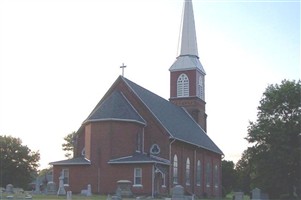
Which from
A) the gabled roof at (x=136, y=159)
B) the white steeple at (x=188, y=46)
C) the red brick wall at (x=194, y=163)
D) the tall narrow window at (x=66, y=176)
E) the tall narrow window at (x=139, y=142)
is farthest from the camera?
the white steeple at (x=188, y=46)

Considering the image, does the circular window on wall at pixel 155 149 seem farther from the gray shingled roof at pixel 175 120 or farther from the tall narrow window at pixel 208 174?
the tall narrow window at pixel 208 174

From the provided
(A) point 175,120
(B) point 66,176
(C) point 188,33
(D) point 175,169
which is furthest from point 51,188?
(C) point 188,33

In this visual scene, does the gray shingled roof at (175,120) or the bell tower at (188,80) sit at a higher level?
the bell tower at (188,80)

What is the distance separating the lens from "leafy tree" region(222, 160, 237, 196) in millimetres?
88438

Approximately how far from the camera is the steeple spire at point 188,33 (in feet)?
217

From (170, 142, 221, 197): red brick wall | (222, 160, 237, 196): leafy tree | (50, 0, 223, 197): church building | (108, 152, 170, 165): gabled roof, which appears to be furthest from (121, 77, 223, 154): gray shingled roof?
(222, 160, 237, 196): leafy tree

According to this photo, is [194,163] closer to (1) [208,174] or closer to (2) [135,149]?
(1) [208,174]

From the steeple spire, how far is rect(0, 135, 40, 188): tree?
1144 inches

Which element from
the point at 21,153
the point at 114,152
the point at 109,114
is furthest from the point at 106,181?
the point at 21,153

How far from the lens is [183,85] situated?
6438 centimetres

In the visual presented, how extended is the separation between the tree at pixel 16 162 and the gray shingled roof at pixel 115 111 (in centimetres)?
2990

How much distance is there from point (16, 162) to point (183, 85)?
2851cm

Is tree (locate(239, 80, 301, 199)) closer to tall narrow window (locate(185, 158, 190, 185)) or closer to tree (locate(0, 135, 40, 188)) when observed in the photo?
tall narrow window (locate(185, 158, 190, 185))

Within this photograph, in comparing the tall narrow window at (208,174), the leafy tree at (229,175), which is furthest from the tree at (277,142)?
the leafy tree at (229,175)
